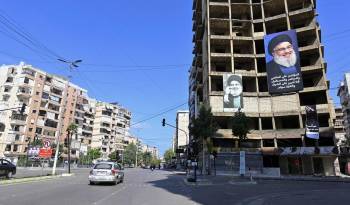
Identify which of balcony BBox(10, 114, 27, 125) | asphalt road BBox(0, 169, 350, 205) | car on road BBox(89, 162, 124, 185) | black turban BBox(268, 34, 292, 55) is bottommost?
asphalt road BBox(0, 169, 350, 205)

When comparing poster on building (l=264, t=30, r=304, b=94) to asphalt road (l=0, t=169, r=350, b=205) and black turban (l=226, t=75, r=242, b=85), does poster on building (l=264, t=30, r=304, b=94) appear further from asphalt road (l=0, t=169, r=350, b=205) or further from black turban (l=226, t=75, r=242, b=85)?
A: asphalt road (l=0, t=169, r=350, b=205)

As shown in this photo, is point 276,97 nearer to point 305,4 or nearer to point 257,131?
point 257,131

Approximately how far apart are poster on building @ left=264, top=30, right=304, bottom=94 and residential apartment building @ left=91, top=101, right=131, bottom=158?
89.0 m

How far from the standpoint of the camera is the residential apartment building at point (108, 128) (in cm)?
13688

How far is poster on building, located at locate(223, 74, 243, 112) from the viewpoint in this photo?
57.8 meters

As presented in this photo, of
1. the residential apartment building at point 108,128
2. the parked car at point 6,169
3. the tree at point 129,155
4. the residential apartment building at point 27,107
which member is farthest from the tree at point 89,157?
the parked car at point 6,169

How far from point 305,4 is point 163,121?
3835 cm

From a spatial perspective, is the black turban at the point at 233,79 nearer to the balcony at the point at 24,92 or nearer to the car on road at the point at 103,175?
the car on road at the point at 103,175

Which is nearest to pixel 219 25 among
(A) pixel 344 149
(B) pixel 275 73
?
(B) pixel 275 73

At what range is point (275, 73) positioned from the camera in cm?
5616

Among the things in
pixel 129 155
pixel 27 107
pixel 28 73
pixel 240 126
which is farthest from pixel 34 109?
pixel 240 126

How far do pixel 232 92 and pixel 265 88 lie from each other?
8357 mm

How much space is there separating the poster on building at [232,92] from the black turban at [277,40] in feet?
23.4

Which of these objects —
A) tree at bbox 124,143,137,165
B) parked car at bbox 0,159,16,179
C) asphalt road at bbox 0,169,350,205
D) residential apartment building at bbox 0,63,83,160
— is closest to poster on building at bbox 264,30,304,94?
asphalt road at bbox 0,169,350,205
